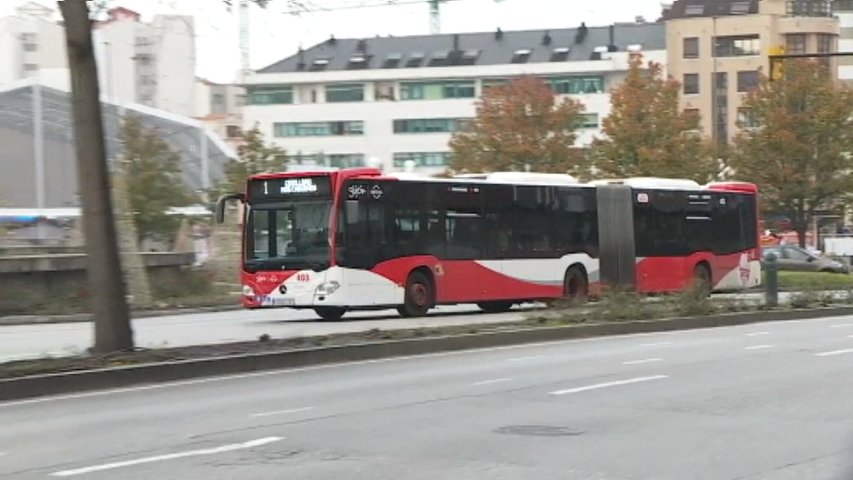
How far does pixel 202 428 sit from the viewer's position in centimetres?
1055

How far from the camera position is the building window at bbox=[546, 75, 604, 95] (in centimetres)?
10812

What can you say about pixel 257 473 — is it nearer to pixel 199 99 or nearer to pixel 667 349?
pixel 667 349

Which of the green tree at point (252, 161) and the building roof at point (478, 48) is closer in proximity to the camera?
the green tree at point (252, 161)

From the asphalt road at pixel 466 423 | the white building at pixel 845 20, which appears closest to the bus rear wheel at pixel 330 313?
the asphalt road at pixel 466 423

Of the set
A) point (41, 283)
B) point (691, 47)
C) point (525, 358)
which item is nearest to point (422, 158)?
point (691, 47)

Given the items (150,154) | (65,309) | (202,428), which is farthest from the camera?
(150,154)

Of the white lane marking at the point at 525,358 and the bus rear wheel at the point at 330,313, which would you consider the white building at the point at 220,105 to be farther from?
the white lane marking at the point at 525,358

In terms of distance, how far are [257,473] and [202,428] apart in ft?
7.68

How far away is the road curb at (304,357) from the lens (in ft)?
43.5

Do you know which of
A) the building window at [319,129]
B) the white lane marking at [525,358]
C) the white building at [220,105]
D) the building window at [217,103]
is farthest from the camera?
the building window at [217,103]

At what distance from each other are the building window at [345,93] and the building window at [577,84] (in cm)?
1776

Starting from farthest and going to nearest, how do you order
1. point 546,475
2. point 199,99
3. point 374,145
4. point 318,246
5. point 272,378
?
point 199,99 < point 374,145 < point 318,246 < point 272,378 < point 546,475

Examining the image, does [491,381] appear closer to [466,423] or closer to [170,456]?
[466,423]

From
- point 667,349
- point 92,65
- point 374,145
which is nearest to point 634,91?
point 667,349
